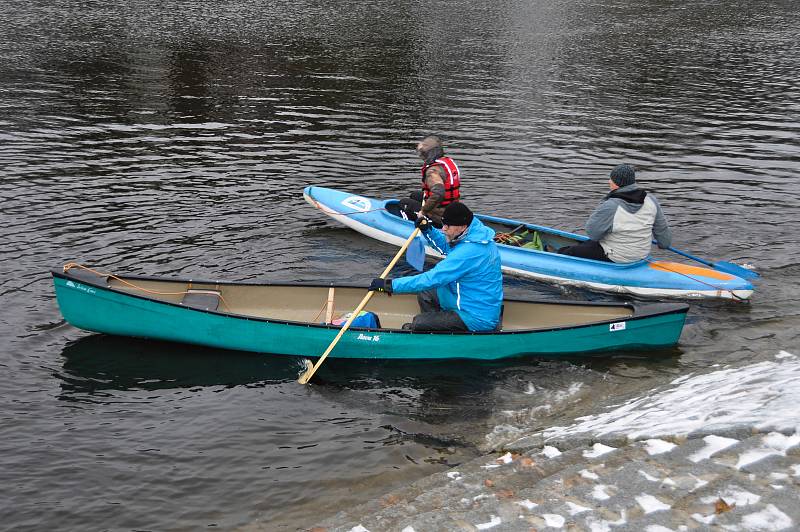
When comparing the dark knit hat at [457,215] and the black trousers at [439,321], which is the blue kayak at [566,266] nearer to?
the black trousers at [439,321]

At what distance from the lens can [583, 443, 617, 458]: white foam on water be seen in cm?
766

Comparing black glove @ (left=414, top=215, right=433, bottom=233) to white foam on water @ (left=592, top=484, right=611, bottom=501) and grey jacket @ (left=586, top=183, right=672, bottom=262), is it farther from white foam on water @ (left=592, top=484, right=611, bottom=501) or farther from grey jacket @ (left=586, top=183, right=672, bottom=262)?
white foam on water @ (left=592, top=484, right=611, bottom=501)

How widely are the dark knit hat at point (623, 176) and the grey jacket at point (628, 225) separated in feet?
0.26

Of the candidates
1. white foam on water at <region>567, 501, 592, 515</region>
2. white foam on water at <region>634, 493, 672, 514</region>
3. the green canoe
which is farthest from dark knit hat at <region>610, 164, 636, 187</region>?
white foam on water at <region>567, 501, 592, 515</region>

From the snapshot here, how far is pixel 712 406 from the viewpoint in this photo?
834 centimetres

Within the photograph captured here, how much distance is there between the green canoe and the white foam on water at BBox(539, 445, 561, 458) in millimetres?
2894

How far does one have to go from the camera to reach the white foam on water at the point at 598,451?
25.1ft

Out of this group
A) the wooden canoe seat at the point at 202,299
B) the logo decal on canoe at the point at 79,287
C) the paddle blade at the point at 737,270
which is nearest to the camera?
the logo decal on canoe at the point at 79,287

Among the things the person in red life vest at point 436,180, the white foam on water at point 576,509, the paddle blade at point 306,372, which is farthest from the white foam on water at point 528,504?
the person in red life vest at point 436,180

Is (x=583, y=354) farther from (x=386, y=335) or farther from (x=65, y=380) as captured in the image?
(x=65, y=380)

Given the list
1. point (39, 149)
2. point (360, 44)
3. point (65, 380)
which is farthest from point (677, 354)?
point (360, 44)

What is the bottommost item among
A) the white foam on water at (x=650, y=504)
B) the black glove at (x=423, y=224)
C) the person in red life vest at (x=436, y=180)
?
the white foam on water at (x=650, y=504)

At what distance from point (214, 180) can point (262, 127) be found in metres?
5.31

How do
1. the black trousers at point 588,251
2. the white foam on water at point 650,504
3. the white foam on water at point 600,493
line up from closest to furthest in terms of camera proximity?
the white foam on water at point 650,504 < the white foam on water at point 600,493 < the black trousers at point 588,251
